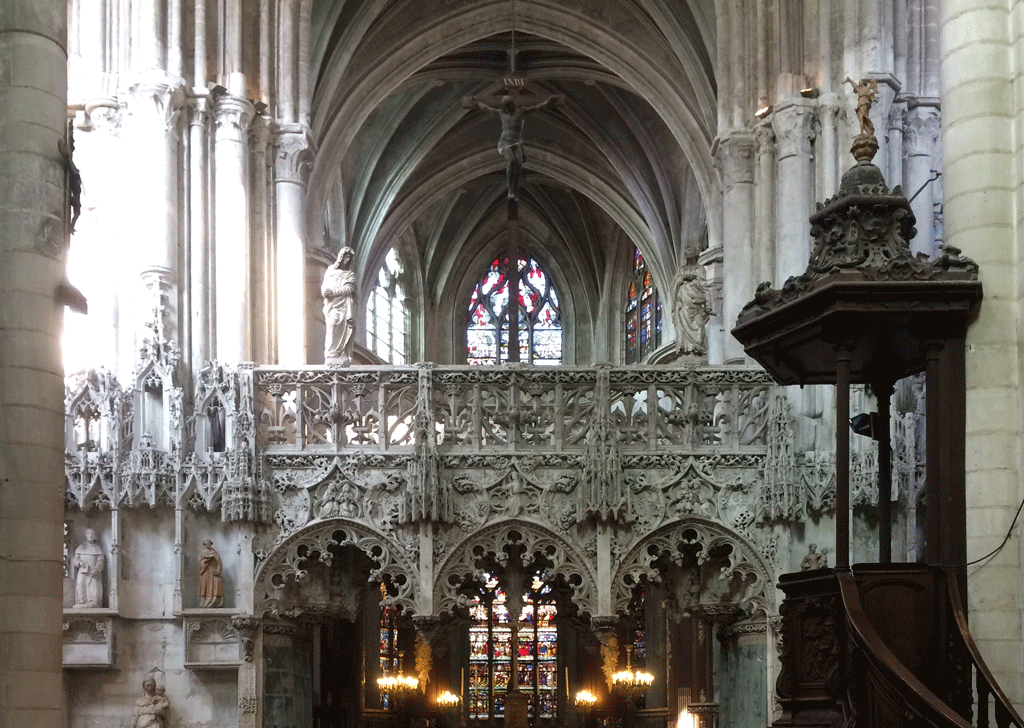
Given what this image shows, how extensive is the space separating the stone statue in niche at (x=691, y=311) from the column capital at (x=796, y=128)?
1.98 metres

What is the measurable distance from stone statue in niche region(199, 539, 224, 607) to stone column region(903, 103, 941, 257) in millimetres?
9331

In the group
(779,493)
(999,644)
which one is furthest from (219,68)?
(999,644)

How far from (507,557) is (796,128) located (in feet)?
22.7

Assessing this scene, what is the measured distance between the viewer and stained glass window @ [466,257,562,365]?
44250mm

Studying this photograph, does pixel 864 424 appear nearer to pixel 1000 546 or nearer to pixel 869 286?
pixel 869 286

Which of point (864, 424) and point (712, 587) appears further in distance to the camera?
point (712, 587)

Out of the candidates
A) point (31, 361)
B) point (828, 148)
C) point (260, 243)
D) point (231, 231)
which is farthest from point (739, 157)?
point (31, 361)

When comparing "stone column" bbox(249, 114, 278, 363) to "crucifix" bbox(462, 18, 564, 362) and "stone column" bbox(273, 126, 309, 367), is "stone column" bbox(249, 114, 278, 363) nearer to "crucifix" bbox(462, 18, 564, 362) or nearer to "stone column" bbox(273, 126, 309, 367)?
"stone column" bbox(273, 126, 309, 367)

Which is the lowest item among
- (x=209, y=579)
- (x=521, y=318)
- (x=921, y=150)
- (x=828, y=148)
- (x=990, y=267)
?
(x=209, y=579)

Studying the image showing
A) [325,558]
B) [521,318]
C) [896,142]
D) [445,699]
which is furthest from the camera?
[521,318]

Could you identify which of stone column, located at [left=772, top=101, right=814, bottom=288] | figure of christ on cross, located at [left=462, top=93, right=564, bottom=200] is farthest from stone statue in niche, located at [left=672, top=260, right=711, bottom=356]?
figure of christ on cross, located at [left=462, top=93, right=564, bottom=200]

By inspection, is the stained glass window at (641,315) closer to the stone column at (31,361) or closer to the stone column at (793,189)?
the stone column at (793,189)

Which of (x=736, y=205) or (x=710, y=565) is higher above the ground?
(x=736, y=205)

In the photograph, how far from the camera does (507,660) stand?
36875 mm
